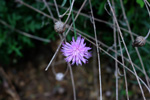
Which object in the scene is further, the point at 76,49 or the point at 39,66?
the point at 39,66

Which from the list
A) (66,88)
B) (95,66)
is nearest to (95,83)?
(95,66)

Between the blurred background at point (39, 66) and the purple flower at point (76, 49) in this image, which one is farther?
the blurred background at point (39, 66)

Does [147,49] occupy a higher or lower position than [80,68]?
lower

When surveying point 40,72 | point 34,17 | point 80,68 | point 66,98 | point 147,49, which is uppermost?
point 34,17

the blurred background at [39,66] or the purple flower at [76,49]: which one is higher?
the blurred background at [39,66]

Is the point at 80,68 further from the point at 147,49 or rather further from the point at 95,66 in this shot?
the point at 147,49

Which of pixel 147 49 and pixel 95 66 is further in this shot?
pixel 95 66

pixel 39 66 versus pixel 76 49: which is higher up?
pixel 39 66

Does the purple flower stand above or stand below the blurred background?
below

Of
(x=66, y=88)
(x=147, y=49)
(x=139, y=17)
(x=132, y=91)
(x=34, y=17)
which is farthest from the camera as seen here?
(x=66, y=88)

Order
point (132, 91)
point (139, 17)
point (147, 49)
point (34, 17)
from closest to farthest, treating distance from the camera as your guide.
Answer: point (147, 49), point (139, 17), point (34, 17), point (132, 91)

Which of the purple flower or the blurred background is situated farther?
the blurred background
